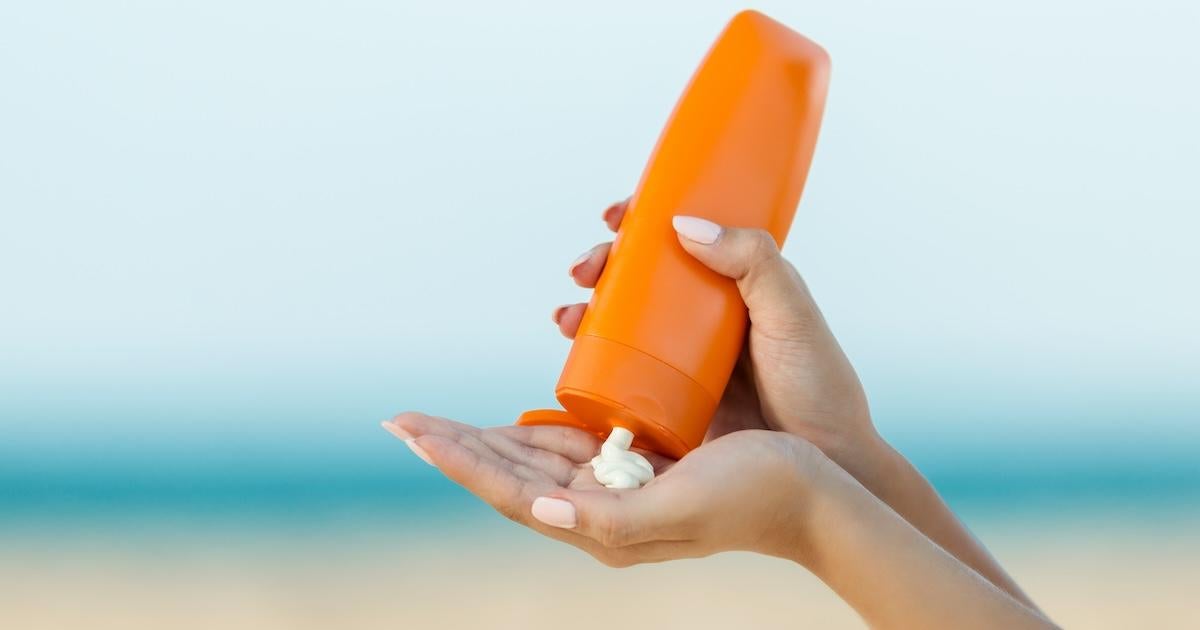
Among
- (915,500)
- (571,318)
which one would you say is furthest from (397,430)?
(915,500)

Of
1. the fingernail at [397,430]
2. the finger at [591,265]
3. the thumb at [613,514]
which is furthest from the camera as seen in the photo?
the finger at [591,265]

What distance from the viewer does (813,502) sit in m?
1.31

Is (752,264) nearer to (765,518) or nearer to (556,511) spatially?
(765,518)

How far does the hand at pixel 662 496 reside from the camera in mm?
1177

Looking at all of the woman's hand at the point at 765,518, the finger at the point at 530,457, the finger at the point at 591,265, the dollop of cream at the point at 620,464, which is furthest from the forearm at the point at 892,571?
the finger at the point at 591,265

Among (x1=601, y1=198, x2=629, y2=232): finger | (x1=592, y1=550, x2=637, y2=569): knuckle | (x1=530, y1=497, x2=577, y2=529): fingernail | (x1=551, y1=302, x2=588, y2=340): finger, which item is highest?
(x1=601, y1=198, x2=629, y2=232): finger

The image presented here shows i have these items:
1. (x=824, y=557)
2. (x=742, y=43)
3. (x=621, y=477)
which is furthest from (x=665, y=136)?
(x=824, y=557)

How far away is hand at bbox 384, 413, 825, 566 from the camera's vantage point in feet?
3.86

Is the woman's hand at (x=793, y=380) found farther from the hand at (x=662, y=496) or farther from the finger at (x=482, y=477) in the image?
the finger at (x=482, y=477)

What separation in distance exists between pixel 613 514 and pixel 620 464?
22 cm

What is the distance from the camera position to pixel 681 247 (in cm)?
146

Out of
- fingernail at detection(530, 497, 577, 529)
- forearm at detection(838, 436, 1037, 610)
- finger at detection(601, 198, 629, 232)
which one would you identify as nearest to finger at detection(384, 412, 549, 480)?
fingernail at detection(530, 497, 577, 529)

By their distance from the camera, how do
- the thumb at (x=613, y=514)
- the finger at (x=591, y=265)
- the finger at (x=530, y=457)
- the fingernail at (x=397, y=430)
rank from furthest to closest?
the finger at (x=591, y=265) < the finger at (x=530, y=457) < the fingernail at (x=397, y=430) < the thumb at (x=613, y=514)

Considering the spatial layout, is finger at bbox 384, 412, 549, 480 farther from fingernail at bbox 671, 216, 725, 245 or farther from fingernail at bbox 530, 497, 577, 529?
fingernail at bbox 671, 216, 725, 245
